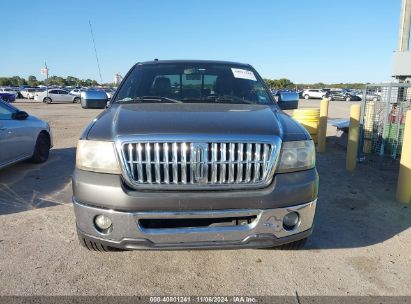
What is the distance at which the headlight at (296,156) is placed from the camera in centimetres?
276

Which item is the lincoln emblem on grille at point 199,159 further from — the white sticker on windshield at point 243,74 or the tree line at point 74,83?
the tree line at point 74,83

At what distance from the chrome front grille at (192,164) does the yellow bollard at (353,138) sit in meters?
4.49

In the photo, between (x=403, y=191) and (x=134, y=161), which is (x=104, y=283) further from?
(x=403, y=191)

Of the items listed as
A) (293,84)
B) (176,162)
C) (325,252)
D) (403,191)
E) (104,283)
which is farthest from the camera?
(293,84)

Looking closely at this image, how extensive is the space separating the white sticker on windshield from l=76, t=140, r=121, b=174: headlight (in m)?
2.13

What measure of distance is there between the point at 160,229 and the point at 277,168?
977mm

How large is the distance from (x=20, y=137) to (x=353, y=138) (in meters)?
5.90

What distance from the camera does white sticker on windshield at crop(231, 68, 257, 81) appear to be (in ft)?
14.2

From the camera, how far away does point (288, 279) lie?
299 centimetres

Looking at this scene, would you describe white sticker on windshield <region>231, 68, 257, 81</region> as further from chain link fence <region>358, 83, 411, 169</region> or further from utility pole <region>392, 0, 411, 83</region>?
utility pole <region>392, 0, 411, 83</region>

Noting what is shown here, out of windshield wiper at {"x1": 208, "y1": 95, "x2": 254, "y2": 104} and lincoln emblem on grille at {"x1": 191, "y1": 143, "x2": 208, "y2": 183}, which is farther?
windshield wiper at {"x1": 208, "y1": 95, "x2": 254, "y2": 104}

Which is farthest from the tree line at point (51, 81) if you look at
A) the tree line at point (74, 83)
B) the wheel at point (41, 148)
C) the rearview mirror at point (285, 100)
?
the rearview mirror at point (285, 100)

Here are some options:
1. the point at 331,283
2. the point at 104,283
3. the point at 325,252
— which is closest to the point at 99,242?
the point at 104,283

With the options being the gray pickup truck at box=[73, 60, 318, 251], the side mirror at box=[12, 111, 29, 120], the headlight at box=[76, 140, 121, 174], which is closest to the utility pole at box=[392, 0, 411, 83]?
the gray pickup truck at box=[73, 60, 318, 251]
